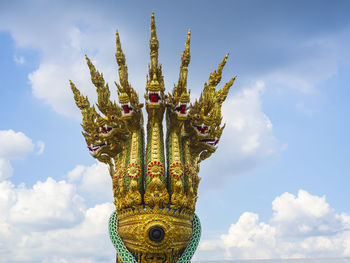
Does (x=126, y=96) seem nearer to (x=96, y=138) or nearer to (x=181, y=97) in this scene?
(x=181, y=97)

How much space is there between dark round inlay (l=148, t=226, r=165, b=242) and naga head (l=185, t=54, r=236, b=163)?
10.7 ft

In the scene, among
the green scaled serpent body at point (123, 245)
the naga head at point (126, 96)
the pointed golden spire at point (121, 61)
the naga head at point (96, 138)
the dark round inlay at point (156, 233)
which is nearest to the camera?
the dark round inlay at point (156, 233)

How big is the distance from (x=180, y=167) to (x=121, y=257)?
10.1 ft

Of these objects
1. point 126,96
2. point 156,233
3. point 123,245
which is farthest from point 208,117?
point 123,245

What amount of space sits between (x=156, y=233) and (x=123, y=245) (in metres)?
1.37

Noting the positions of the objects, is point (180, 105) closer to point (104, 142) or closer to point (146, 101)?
point (146, 101)

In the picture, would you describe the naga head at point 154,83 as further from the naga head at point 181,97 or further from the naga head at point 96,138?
the naga head at point 96,138

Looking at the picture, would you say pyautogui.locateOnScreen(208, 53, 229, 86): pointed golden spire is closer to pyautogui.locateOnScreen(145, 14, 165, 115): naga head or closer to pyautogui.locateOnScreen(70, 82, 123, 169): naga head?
pyautogui.locateOnScreen(145, 14, 165, 115): naga head

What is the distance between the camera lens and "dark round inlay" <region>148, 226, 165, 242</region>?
10.4 metres

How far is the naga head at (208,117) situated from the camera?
1213 centimetres

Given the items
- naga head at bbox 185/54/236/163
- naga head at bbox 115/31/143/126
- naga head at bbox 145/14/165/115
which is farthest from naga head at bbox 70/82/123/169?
naga head at bbox 185/54/236/163

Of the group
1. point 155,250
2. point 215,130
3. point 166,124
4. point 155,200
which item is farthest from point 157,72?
point 155,250

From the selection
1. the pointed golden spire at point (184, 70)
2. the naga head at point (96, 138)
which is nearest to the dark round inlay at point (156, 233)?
the naga head at point (96, 138)

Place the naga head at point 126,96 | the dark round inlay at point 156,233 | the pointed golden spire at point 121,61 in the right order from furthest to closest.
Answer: the pointed golden spire at point 121,61, the naga head at point 126,96, the dark round inlay at point 156,233
